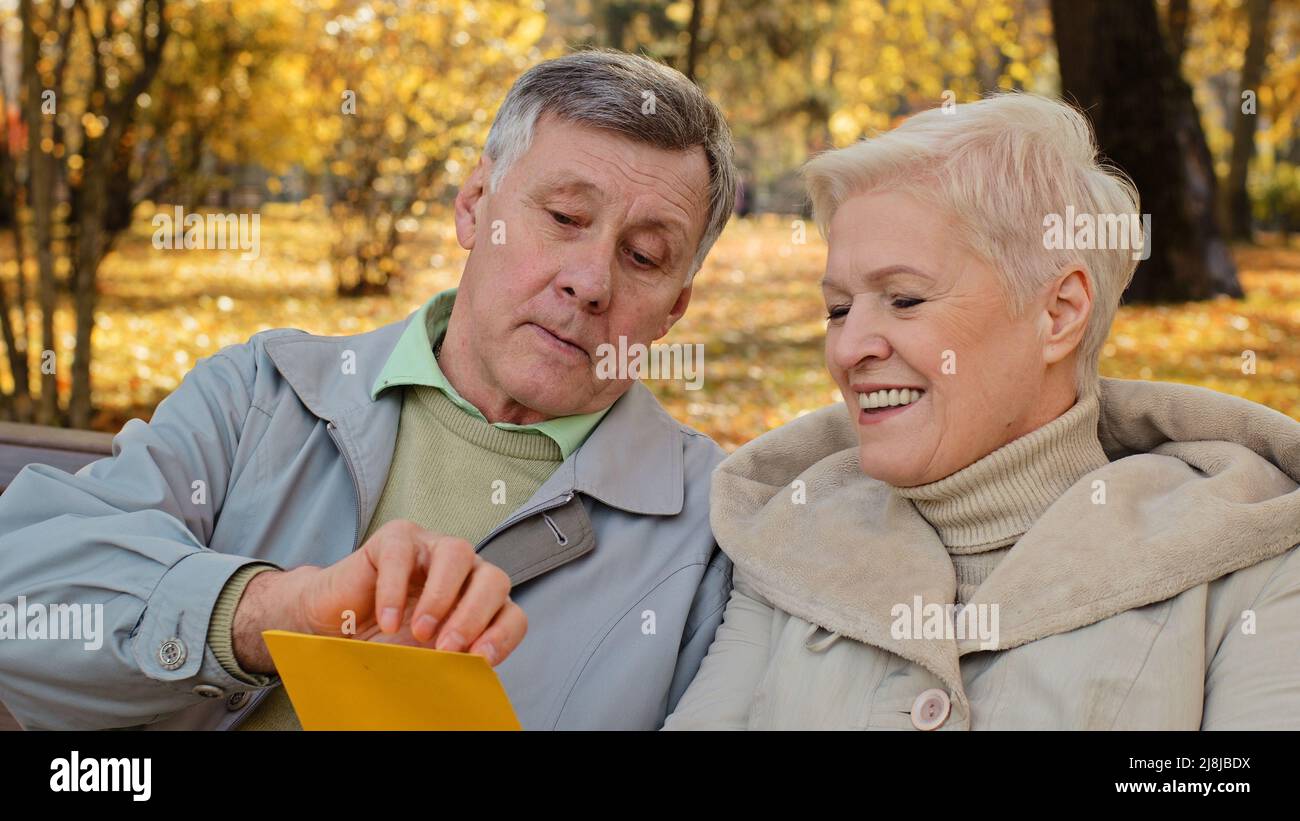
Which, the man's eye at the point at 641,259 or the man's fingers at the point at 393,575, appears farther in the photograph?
the man's eye at the point at 641,259

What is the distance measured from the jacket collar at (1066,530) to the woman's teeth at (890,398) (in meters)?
0.20

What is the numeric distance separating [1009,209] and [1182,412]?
465mm

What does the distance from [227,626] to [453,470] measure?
707mm

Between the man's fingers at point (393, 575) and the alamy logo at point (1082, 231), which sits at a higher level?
the alamy logo at point (1082, 231)

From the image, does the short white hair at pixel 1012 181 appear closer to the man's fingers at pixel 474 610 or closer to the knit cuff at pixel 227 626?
the man's fingers at pixel 474 610

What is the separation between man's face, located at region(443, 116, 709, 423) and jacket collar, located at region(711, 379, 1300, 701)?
0.38m

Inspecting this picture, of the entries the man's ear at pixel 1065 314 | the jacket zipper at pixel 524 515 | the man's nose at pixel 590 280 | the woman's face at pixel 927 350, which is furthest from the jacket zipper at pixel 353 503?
the man's ear at pixel 1065 314

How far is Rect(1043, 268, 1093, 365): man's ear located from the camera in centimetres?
212

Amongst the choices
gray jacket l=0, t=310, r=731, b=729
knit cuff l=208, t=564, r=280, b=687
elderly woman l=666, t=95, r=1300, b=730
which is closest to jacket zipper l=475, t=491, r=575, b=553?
gray jacket l=0, t=310, r=731, b=729

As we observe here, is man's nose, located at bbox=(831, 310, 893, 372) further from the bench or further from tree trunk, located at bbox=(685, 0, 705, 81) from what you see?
tree trunk, located at bbox=(685, 0, 705, 81)

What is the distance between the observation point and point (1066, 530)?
2.02 metres

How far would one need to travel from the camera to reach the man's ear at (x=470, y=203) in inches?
109

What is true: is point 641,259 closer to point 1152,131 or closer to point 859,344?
point 859,344
